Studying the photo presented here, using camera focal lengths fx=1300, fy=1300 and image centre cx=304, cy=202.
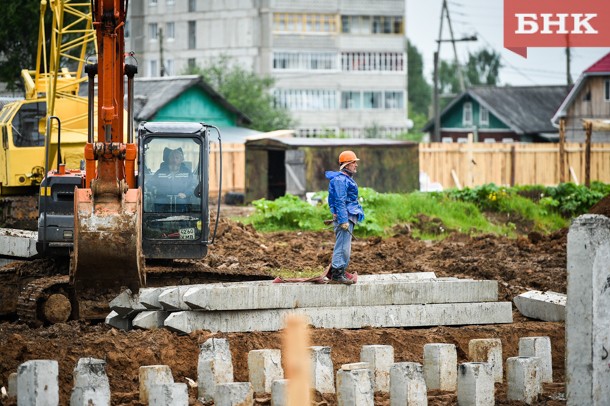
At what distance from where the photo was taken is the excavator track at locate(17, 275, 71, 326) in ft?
54.4

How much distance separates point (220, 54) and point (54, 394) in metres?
70.0

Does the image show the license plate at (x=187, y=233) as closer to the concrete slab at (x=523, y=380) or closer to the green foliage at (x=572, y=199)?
the concrete slab at (x=523, y=380)

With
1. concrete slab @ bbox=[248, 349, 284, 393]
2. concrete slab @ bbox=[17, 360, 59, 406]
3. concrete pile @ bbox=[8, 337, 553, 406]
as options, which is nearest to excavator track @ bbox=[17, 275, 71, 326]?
concrete pile @ bbox=[8, 337, 553, 406]

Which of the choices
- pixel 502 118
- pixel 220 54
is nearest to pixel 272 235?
pixel 502 118

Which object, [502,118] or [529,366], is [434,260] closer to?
[529,366]

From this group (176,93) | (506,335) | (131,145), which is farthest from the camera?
(176,93)

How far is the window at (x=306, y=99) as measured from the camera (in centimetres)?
8569

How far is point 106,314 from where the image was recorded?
15883 millimetres

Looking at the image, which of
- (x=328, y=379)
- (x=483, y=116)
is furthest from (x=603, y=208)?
(x=483, y=116)

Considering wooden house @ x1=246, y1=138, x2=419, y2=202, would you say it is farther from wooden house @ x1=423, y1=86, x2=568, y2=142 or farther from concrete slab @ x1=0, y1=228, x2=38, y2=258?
wooden house @ x1=423, y1=86, x2=568, y2=142

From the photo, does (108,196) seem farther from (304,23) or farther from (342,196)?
(304,23)

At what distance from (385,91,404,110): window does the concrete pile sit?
7605cm

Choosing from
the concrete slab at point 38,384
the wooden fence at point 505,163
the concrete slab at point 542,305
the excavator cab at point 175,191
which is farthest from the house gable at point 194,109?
the concrete slab at point 38,384

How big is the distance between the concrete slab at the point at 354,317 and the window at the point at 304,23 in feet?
225
